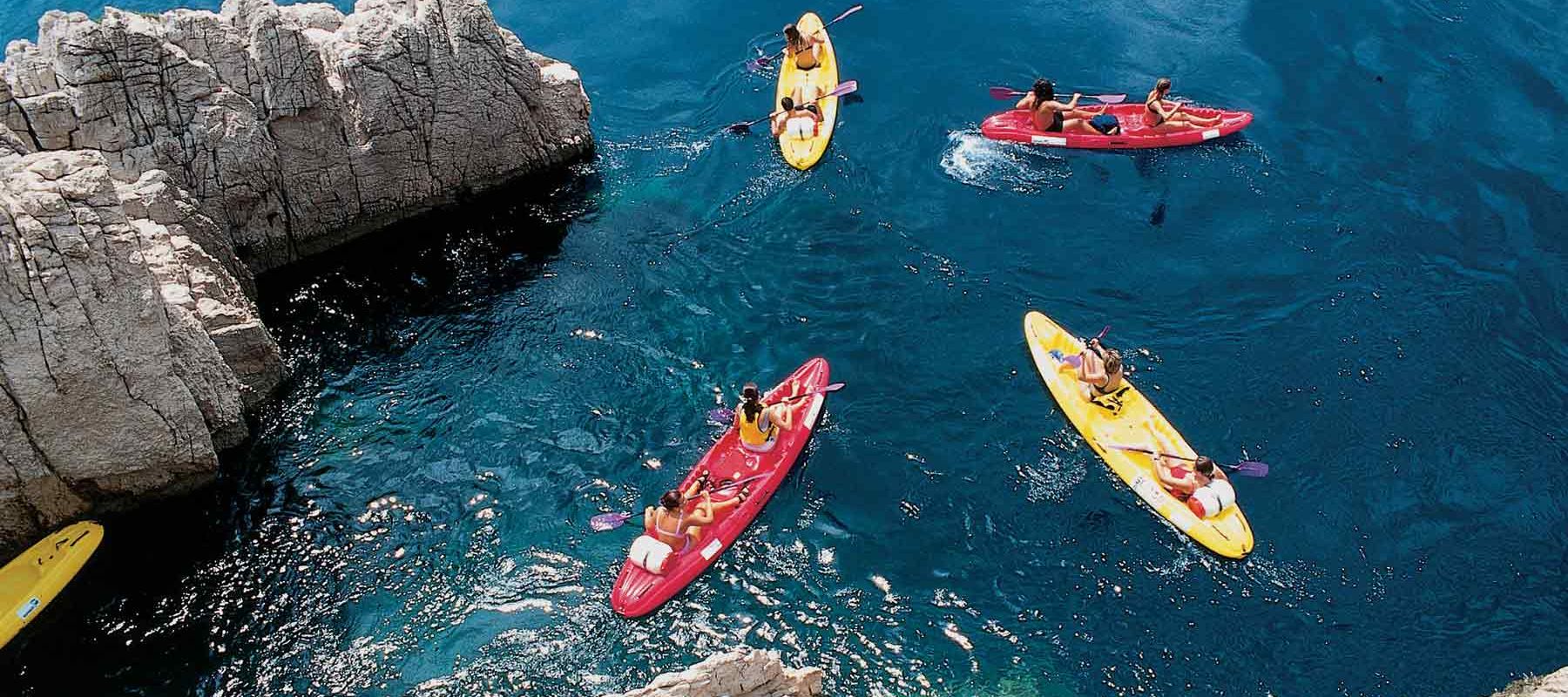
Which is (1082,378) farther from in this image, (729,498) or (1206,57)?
(1206,57)

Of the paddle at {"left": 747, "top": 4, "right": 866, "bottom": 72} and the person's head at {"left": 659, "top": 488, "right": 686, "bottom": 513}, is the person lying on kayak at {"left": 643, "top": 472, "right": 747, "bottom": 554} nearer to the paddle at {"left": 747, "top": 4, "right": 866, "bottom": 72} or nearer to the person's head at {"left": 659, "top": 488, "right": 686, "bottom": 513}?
the person's head at {"left": 659, "top": 488, "right": 686, "bottom": 513}

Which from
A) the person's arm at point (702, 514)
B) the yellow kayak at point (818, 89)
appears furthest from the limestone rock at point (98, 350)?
the yellow kayak at point (818, 89)

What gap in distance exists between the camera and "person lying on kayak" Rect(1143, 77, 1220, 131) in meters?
18.6

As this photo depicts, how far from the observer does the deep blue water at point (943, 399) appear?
12.2m

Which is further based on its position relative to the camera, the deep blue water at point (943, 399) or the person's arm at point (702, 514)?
the person's arm at point (702, 514)

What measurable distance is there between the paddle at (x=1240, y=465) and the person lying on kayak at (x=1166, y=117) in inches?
A: 275

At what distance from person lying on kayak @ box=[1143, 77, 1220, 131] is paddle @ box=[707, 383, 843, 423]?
25.8ft

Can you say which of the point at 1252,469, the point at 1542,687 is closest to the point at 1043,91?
the point at 1252,469

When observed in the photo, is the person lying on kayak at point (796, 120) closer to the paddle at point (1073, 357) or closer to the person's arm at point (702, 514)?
the paddle at point (1073, 357)

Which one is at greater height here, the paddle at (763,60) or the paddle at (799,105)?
the paddle at (763,60)

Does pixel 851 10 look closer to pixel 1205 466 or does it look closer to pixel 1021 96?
pixel 1021 96

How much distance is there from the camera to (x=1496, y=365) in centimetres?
→ 1520

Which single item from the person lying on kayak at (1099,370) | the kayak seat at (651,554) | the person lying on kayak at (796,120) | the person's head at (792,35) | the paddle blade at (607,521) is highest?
the person's head at (792,35)

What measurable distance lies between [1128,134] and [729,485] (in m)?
9.66
